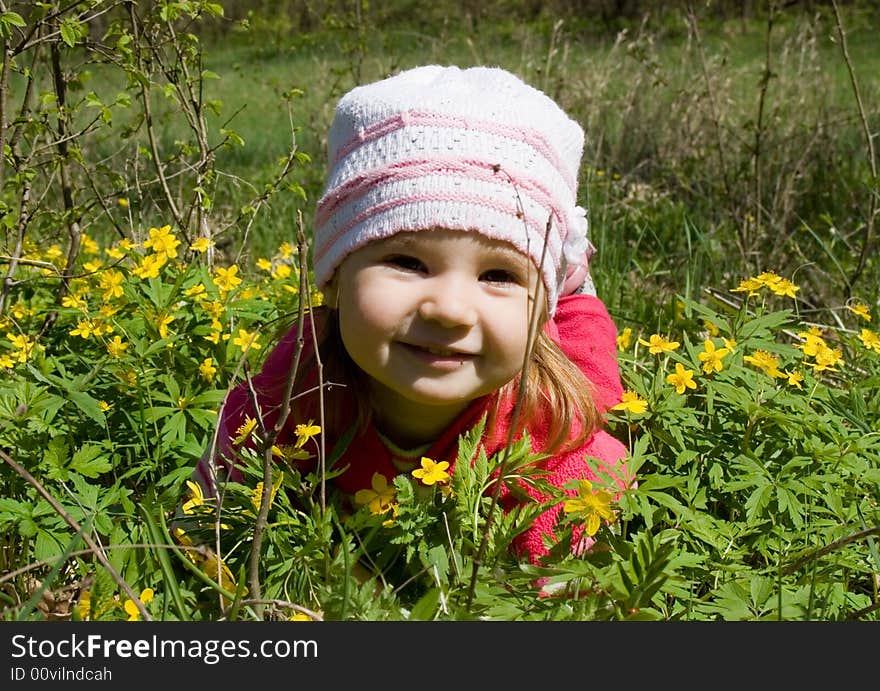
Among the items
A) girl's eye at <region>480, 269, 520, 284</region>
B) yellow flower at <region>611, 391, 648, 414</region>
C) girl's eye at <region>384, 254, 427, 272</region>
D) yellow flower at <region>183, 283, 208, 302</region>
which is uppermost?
yellow flower at <region>183, 283, 208, 302</region>

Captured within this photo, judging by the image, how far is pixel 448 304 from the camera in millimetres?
1842

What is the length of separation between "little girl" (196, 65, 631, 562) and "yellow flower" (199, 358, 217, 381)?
0.29 m

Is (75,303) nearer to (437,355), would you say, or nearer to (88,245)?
(88,245)

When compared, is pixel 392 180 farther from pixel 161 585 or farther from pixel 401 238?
pixel 161 585

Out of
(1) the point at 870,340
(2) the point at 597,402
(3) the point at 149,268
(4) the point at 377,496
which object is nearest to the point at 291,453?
(4) the point at 377,496

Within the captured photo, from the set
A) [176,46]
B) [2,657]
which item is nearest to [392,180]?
[2,657]

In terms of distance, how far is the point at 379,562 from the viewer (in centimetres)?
183

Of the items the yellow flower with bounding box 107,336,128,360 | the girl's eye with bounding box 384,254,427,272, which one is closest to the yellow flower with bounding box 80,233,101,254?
the yellow flower with bounding box 107,336,128,360

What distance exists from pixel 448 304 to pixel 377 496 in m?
0.41

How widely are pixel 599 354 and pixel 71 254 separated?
174cm

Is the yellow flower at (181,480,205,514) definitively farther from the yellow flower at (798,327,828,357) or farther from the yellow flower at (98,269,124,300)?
the yellow flower at (798,327,828,357)

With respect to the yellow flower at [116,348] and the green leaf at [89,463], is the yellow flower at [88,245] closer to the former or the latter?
the yellow flower at [116,348]

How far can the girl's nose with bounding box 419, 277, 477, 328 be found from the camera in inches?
72.4

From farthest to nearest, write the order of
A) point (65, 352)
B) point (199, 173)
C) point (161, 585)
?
point (199, 173)
point (65, 352)
point (161, 585)
